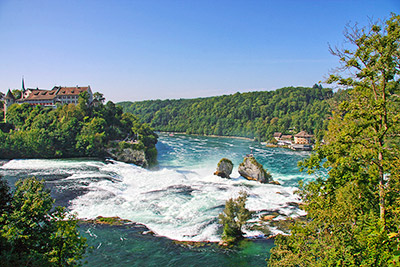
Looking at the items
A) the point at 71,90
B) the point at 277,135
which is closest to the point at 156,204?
the point at 71,90

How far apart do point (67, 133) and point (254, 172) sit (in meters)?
36.0

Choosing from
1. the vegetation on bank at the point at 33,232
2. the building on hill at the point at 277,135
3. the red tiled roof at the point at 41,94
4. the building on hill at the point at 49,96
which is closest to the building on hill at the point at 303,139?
the building on hill at the point at 277,135

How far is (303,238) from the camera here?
1036cm

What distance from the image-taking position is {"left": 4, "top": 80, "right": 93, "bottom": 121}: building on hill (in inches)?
2655

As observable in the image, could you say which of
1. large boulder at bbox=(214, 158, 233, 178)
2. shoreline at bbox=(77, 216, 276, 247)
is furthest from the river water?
large boulder at bbox=(214, 158, 233, 178)

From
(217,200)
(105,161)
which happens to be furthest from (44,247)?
(105,161)

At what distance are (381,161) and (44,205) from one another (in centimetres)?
1301

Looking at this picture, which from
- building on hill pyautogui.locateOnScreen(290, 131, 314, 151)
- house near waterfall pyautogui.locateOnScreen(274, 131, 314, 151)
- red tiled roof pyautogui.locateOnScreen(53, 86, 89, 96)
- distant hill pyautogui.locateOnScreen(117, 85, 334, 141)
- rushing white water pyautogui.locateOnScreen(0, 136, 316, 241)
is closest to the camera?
rushing white water pyautogui.locateOnScreen(0, 136, 316, 241)

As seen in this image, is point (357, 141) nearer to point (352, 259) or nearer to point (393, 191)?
point (393, 191)

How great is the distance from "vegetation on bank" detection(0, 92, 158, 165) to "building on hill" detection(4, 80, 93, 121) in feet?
18.8

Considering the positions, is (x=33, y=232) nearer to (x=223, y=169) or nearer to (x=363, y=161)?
(x=363, y=161)

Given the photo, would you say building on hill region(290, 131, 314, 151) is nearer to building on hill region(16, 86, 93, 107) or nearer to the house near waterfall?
the house near waterfall

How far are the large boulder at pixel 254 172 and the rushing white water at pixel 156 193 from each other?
137cm

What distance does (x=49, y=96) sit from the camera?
68.8 meters
